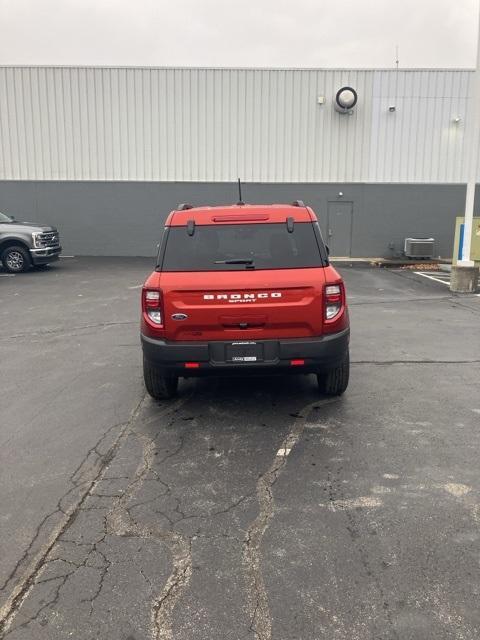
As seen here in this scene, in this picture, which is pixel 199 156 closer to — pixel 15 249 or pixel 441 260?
pixel 15 249

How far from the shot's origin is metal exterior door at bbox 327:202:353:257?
848 inches

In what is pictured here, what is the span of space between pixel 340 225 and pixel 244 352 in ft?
59.1

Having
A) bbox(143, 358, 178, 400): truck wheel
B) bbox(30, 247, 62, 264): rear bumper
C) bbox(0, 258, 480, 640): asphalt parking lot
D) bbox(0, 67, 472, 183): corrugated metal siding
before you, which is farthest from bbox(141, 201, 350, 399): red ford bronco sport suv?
bbox(0, 67, 472, 183): corrugated metal siding

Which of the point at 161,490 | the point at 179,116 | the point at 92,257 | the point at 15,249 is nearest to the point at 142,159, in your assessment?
the point at 179,116

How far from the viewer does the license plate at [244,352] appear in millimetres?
4555

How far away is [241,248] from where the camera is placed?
16.1 ft

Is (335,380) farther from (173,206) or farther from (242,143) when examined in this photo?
(242,143)

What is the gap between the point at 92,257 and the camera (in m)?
21.8

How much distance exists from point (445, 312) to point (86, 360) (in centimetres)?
685

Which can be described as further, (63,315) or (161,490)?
(63,315)

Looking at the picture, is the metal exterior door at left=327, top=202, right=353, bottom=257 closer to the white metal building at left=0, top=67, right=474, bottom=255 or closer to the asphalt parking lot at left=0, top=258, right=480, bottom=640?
A: the white metal building at left=0, top=67, right=474, bottom=255

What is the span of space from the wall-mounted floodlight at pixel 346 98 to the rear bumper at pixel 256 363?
18.2 m

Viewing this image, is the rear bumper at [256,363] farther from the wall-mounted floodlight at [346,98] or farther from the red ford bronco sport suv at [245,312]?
the wall-mounted floodlight at [346,98]

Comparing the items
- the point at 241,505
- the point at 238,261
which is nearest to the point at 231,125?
the point at 238,261
